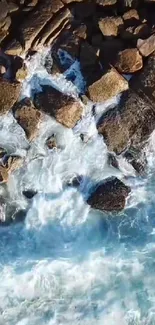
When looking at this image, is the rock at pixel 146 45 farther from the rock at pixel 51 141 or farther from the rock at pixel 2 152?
the rock at pixel 2 152

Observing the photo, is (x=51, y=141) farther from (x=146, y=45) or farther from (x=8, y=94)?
(x=146, y=45)

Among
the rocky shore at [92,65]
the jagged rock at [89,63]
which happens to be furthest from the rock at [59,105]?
the jagged rock at [89,63]

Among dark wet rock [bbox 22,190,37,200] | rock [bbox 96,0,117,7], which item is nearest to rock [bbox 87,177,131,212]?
dark wet rock [bbox 22,190,37,200]

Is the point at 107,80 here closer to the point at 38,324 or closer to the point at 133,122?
the point at 133,122

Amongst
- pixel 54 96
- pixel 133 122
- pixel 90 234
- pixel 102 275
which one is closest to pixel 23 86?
pixel 54 96

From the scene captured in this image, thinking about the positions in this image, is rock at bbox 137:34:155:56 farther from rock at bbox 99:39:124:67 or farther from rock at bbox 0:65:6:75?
rock at bbox 0:65:6:75

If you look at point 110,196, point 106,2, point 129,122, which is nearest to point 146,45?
point 106,2

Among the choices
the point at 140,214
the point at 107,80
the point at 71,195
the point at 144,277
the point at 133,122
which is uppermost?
the point at 107,80
